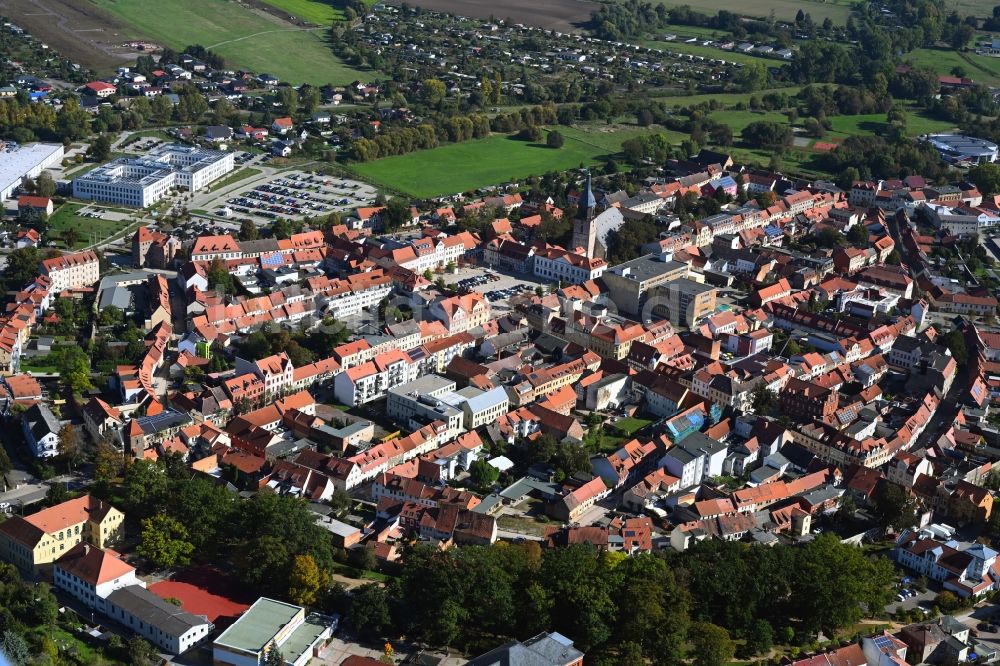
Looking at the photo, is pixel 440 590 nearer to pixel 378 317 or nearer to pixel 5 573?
pixel 5 573

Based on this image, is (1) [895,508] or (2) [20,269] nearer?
(1) [895,508]

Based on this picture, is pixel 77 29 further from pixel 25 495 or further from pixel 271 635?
pixel 271 635

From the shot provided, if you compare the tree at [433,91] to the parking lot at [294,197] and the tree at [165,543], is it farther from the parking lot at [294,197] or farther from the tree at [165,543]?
the tree at [165,543]

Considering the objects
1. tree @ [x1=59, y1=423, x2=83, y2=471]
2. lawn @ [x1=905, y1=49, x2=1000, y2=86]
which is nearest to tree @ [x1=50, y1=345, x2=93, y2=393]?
tree @ [x1=59, y1=423, x2=83, y2=471]

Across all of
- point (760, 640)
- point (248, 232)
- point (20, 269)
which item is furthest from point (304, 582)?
point (248, 232)

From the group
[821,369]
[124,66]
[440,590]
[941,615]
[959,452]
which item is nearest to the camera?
[440,590]

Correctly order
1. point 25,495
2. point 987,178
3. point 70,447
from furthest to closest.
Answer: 1. point 987,178
2. point 70,447
3. point 25,495

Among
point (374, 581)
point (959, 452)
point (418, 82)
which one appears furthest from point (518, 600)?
point (418, 82)

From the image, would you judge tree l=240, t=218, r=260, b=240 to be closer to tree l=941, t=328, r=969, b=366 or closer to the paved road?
the paved road
